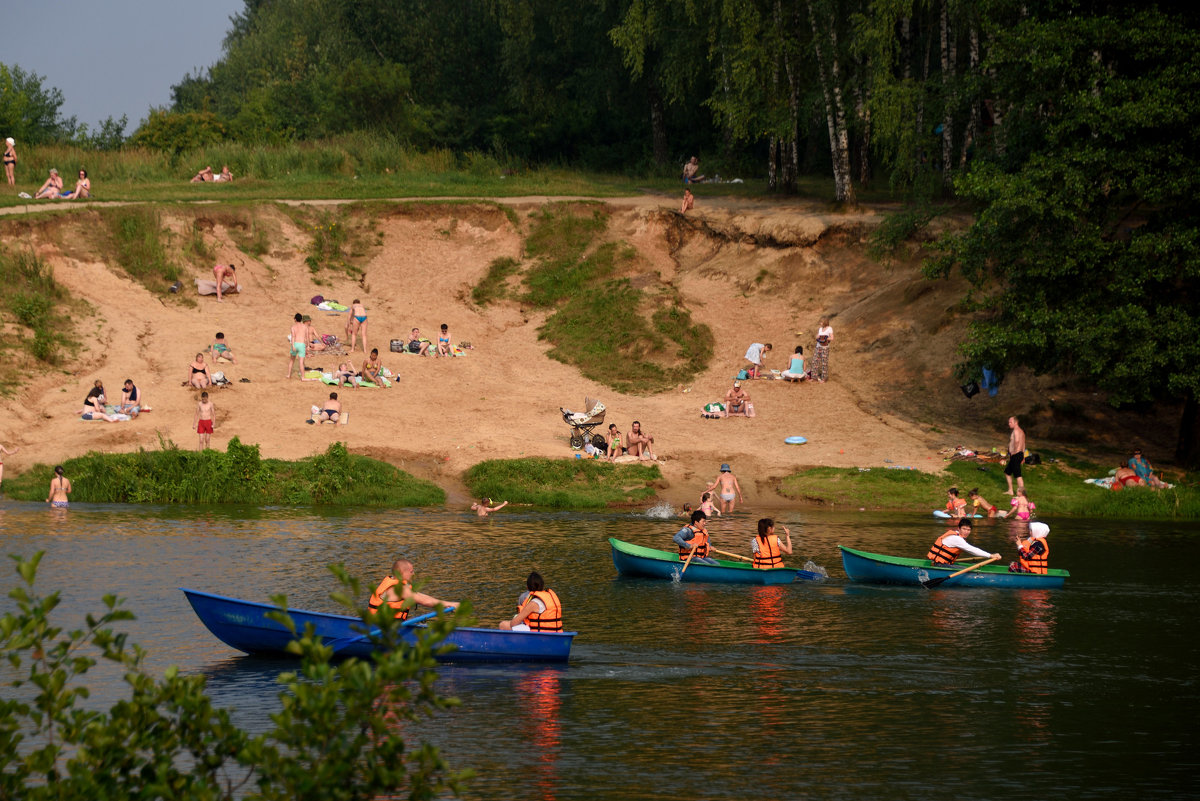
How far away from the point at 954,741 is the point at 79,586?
1399 centimetres

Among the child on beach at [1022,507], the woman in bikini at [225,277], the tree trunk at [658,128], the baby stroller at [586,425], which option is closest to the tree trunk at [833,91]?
the baby stroller at [586,425]

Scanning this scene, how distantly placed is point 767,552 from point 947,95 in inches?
754

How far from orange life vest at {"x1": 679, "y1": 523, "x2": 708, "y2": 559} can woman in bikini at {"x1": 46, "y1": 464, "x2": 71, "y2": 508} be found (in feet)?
48.0

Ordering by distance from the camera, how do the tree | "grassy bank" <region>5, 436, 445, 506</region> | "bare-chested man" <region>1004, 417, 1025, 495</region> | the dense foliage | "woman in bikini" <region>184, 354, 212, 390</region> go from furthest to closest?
"woman in bikini" <region>184, 354, 212, 390</region> → "bare-chested man" <region>1004, 417, 1025, 495</region> → "grassy bank" <region>5, 436, 445, 506</region> → the tree → the dense foliage

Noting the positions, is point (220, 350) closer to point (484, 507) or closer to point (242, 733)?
point (484, 507)

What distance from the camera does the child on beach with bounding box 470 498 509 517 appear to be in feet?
90.5

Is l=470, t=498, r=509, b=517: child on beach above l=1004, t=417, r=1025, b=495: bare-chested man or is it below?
below

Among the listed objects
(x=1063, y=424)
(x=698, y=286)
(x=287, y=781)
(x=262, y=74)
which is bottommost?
(x=287, y=781)

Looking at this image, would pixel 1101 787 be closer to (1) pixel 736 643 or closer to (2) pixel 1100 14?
(1) pixel 736 643

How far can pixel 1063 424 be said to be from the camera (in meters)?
32.9

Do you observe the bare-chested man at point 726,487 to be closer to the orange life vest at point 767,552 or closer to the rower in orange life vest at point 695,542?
the rower in orange life vest at point 695,542

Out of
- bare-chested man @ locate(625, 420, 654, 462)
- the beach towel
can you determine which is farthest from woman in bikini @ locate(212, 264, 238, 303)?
bare-chested man @ locate(625, 420, 654, 462)

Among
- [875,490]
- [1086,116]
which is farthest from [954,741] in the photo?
[1086,116]

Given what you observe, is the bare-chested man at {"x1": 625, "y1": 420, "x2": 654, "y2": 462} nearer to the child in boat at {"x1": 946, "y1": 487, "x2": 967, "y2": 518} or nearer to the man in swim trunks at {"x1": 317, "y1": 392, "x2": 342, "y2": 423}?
the child in boat at {"x1": 946, "y1": 487, "x2": 967, "y2": 518}
